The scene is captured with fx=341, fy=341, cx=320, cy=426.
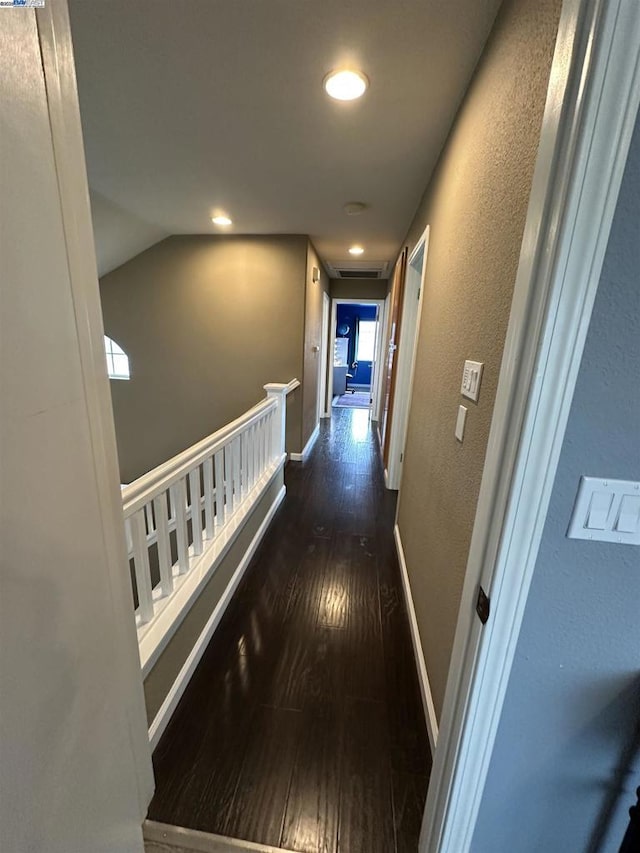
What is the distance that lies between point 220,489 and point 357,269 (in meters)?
4.44

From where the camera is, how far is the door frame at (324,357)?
5268mm

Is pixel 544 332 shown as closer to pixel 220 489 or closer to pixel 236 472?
pixel 220 489

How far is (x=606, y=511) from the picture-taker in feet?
2.00

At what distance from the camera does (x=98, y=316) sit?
2.34 feet

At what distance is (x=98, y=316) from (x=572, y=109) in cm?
88

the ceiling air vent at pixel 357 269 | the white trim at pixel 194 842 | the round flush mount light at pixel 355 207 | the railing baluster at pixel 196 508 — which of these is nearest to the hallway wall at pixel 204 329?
the round flush mount light at pixel 355 207

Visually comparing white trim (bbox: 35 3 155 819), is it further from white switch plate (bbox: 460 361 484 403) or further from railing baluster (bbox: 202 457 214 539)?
white switch plate (bbox: 460 361 484 403)

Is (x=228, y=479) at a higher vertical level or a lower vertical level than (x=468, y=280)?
lower

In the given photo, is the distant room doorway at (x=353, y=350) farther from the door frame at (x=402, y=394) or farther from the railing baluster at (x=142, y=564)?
the railing baluster at (x=142, y=564)

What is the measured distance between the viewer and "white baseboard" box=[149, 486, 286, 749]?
1.22 m

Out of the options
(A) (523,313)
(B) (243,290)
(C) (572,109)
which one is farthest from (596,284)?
(B) (243,290)

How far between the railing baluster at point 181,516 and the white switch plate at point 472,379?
1.14m

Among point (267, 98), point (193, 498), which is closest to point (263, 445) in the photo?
point (193, 498)

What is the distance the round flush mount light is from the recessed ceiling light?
115 centimetres
